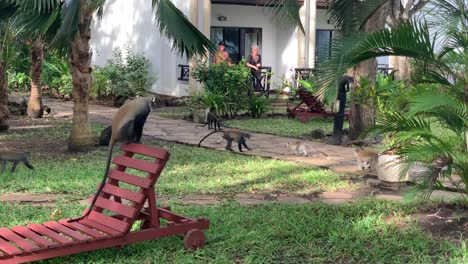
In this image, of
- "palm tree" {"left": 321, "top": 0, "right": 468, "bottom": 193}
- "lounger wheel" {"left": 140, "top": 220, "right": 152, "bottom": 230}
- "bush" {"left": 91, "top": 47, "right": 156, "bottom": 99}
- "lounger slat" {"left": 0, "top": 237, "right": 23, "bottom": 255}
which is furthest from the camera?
"bush" {"left": 91, "top": 47, "right": 156, "bottom": 99}

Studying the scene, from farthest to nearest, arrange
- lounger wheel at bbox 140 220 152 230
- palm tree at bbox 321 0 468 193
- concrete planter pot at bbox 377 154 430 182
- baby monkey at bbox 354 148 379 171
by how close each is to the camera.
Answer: baby monkey at bbox 354 148 379 171 < concrete planter pot at bbox 377 154 430 182 < palm tree at bbox 321 0 468 193 < lounger wheel at bbox 140 220 152 230

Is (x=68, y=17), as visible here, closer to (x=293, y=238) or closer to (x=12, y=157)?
(x=12, y=157)

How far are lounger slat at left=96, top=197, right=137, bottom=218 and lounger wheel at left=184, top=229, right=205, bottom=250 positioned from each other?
54 cm

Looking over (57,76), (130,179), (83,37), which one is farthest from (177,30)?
(57,76)

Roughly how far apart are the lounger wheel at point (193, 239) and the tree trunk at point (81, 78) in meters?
5.38

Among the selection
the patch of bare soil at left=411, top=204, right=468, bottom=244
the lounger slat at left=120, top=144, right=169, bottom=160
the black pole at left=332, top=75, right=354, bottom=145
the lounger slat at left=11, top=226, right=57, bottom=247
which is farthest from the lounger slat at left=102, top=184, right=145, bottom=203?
the black pole at left=332, top=75, right=354, bottom=145

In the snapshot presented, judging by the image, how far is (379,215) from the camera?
245 inches

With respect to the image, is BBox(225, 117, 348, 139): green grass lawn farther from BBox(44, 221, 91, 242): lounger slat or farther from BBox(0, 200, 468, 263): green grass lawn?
BBox(44, 221, 91, 242): lounger slat

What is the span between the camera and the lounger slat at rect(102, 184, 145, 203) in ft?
16.7

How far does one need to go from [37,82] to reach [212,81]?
4.00 m

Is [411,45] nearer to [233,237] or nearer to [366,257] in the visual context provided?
[366,257]

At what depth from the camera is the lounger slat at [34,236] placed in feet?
15.4

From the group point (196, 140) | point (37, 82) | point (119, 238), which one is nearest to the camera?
point (119, 238)

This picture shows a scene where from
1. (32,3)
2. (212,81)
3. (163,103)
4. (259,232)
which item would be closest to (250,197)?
(259,232)
